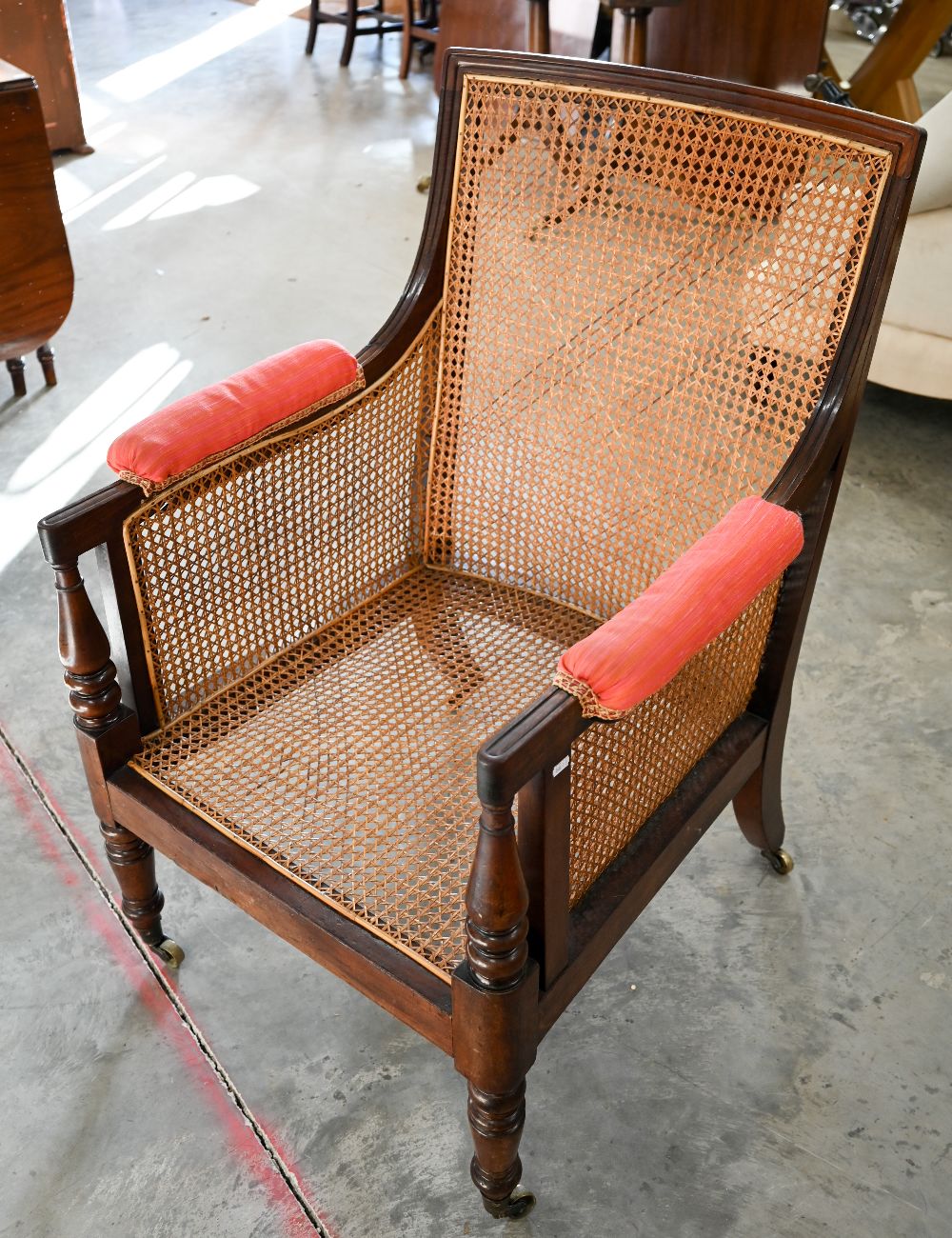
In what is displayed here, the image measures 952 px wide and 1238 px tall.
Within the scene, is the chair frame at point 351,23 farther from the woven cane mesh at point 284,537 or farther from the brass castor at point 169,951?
the brass castor at point 169,951

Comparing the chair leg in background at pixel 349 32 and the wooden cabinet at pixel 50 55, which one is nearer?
the wooden cabinet at pixel 50 55

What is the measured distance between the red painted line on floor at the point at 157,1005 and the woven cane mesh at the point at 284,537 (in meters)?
0.42

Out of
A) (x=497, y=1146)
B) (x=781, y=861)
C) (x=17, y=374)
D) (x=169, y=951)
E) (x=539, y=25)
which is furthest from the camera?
(x=539, y=25)

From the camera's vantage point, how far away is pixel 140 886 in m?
1.52

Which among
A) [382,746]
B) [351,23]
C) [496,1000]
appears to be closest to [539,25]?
[351,23]

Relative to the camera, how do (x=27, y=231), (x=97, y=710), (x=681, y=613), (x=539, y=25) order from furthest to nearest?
(x=539, y=25) < (x=27, y=231) < (x=97, y=710) < (x=681, y=613)

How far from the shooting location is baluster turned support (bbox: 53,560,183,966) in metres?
1.26

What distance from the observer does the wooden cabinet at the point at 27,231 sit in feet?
8.57

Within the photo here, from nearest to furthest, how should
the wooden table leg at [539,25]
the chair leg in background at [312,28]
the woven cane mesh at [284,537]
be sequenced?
the woven cane mesh at [284,537] → the wooden table leg at [539,25] → the chair leg in background at [312,28]

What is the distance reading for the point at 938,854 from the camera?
5.87 ft

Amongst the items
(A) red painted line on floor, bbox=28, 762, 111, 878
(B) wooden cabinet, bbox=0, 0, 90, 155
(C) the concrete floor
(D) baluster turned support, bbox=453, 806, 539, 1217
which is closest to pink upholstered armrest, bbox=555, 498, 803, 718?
(D) baluster turned support, bbox=453, 806, 539, 1217

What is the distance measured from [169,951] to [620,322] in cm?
99

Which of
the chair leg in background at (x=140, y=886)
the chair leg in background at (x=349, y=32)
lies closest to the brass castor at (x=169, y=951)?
the chair leg in background at (x=140, y=886)

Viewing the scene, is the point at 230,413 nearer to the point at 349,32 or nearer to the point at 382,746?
the point at 382,746
